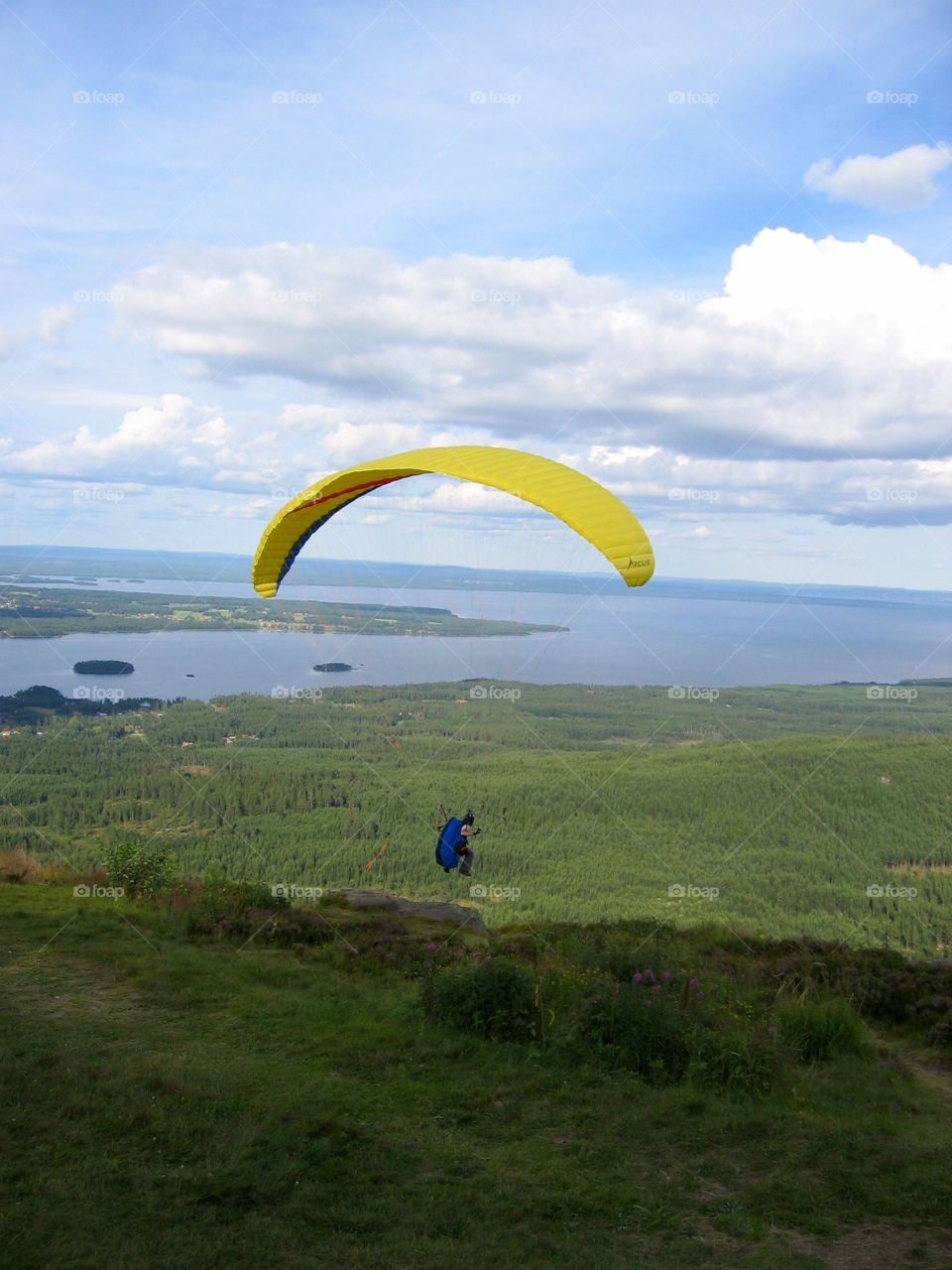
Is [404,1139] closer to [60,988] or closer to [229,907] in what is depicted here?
[60,988]

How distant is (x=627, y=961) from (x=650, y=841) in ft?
78.9

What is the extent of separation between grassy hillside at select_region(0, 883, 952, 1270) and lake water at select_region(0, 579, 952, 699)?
4657mm

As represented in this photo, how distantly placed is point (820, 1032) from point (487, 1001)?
11.0 ft

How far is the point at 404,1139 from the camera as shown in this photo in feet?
20.8

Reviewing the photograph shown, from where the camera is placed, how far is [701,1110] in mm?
7035

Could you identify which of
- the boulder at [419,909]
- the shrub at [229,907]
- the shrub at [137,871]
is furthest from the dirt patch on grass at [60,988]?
the boulder at [419,909]

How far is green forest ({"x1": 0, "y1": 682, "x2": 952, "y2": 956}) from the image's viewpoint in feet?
81.4

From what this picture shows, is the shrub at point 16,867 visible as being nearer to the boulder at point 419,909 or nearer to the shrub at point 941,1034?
the boulder at point 419,909

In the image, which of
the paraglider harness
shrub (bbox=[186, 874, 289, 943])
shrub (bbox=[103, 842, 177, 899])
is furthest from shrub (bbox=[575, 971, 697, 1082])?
shrub (bbox=[103, 842, 177, 899])

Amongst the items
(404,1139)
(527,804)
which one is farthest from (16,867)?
(527,804)

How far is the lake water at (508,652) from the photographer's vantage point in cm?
2158

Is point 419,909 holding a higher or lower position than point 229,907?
lower

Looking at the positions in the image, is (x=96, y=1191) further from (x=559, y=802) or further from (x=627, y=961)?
(x=559, y=802)

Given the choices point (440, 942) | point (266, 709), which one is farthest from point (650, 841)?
point (440, 942)
